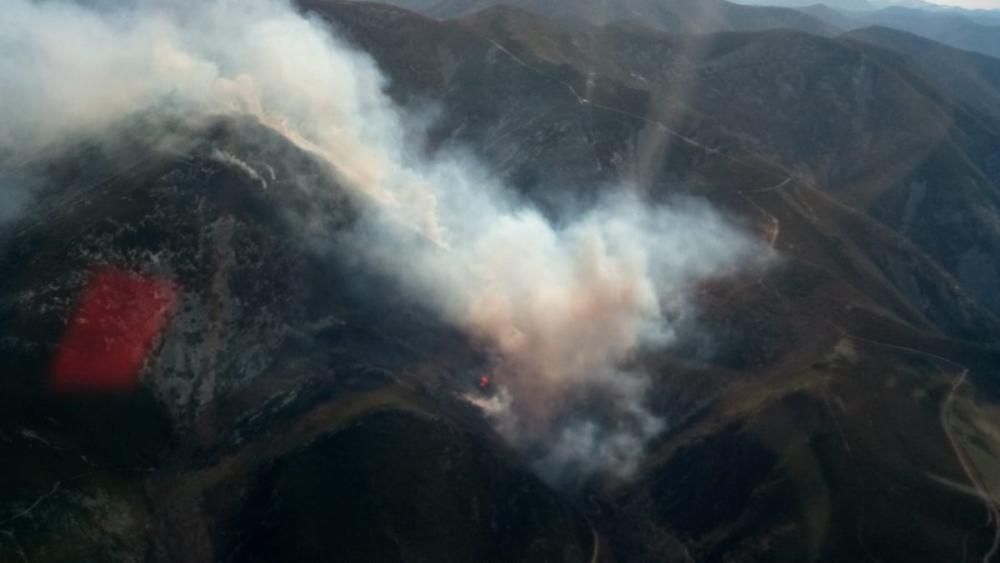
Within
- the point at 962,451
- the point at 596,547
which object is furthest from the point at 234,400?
the point at 962,451

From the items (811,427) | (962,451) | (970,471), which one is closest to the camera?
(970,471)

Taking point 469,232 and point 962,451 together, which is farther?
point 469,232

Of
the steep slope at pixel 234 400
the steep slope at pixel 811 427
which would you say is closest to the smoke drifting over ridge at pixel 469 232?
the steep slope at pixel 234 400

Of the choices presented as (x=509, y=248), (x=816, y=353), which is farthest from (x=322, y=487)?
(x=816, y=353)

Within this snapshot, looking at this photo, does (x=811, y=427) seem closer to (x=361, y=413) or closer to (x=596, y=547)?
(x=596, y=547)

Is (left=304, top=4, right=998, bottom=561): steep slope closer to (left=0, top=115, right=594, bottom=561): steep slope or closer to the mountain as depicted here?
the mountain

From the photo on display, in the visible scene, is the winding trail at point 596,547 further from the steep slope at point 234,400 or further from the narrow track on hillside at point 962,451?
the narrow track on hillside at point 962,451

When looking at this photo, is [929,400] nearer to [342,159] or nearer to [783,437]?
[783,437]
